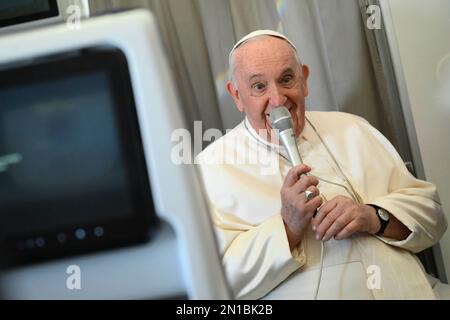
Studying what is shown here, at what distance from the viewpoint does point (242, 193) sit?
1.07m

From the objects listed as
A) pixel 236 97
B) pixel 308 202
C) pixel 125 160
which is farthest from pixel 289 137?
pixel 125 160

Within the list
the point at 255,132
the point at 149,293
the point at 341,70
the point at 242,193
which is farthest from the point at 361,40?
the point at 149,293

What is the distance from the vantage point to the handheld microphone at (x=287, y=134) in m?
0.76

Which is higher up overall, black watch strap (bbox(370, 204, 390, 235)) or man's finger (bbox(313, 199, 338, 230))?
man's finger (bbox(313, 199, 338, 230))

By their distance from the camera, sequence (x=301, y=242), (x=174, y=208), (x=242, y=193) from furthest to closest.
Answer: (x=242, y=193)
(x=301, y=242)
(x=174, y=208)

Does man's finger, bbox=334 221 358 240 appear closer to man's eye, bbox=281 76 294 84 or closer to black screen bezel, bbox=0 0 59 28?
man's eye, bbox=281 76 294 84

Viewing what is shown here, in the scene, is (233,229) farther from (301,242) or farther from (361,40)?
(361,40)

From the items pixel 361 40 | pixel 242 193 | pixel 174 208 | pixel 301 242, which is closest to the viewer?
pixel 174 208

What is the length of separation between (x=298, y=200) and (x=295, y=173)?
2.3 inches

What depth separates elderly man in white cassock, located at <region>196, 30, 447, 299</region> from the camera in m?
0.87

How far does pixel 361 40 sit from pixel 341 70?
3.8 inches

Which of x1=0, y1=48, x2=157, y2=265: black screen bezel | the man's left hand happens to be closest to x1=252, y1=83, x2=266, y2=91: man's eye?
the man's left hand

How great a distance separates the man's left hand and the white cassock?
0.06 metres

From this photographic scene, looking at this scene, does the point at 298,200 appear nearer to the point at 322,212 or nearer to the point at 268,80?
the point at 322,212
